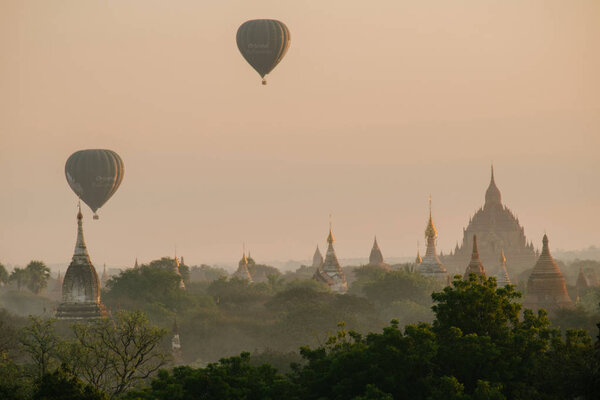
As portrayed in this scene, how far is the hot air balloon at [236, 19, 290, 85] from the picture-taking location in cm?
11706

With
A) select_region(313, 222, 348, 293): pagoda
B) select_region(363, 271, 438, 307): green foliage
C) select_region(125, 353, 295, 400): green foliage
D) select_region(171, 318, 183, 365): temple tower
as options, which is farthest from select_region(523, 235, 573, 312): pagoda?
select_region(125, 353, 295, 400): green foliage

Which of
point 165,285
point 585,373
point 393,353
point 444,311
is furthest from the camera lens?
point 165,285

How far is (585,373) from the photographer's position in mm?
44500

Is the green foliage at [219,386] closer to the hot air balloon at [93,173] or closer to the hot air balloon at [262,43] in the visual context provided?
the hot air balloon at [262,43]

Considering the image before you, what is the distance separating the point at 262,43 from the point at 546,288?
3110cm

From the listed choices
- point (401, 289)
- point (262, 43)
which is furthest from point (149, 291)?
A: point (401, 289)

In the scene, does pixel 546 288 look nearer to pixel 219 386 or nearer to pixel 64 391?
pixel 219 386

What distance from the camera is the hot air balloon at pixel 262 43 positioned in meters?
117

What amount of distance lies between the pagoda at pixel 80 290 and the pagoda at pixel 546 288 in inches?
1430

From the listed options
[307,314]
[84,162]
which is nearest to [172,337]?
[307,314]

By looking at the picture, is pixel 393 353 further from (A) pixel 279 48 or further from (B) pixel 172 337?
(A) pixel 279 48

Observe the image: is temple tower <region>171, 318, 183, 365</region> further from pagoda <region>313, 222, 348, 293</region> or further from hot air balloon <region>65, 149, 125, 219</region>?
pagoda <region>313, 222, 348, 293</region>

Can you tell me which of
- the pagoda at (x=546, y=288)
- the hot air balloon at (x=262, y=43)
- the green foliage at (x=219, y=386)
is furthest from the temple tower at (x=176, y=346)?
the green foliage at (x=219, y=386)

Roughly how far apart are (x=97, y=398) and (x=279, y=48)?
242 feet
